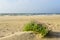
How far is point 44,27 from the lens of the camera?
15094 millimetres

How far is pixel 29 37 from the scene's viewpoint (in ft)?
47.6

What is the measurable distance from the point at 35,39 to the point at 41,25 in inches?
47.8

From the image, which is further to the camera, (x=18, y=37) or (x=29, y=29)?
(x=29, y=29)

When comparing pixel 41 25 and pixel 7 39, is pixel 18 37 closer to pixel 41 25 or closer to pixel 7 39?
pixel 7 39

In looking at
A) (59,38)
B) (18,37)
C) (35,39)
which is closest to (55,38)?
(59,38)

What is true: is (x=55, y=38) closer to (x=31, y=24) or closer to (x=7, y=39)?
(x=31, y=24)

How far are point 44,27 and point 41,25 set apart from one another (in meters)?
0.27

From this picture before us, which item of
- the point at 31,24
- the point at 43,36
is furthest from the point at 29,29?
the point at 43,36

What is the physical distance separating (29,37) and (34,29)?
92cm

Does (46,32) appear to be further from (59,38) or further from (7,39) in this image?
(7,39)

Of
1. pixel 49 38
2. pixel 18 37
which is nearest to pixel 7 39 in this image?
pixel 18 37

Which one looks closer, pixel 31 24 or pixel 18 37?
pixel 18 37

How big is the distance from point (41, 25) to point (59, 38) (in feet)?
4.39

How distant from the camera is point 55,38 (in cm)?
1480
